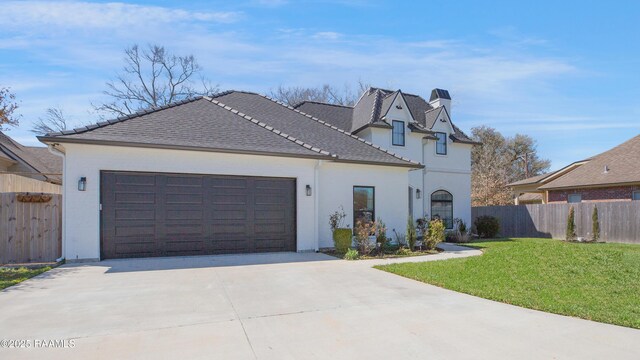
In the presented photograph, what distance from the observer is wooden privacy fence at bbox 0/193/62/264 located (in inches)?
339

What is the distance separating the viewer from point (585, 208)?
1694cm

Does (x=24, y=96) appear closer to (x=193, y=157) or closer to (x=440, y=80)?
(x=193, y=157)

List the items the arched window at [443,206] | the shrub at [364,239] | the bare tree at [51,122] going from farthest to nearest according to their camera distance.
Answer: the bare tree at [51,122] → the arched window at [443,206] → the shrub at [364,239]

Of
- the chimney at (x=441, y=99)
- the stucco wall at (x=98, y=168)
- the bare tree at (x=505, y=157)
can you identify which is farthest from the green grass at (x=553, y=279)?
the bare tree at (x=505, y=157)

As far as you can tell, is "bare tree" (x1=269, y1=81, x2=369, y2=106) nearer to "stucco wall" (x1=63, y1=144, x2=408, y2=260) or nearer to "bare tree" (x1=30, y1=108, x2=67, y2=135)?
"bare tree" (x1=30, y1=108, x2=67, y2=135)

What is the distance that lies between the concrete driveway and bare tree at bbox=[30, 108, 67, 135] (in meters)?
23.2

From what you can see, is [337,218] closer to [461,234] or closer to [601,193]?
[461,234]

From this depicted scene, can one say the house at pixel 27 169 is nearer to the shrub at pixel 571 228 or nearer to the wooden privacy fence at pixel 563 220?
the shrub at pixel 571 228

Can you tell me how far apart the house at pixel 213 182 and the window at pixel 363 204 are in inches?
1.5

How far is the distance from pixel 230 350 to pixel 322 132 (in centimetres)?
1104

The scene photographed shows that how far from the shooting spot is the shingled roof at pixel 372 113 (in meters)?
16.7

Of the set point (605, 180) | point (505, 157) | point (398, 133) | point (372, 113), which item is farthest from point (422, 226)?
point (505, 157)

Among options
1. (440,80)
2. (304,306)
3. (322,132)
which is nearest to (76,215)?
(304,306)

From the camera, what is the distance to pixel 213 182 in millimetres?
10031
